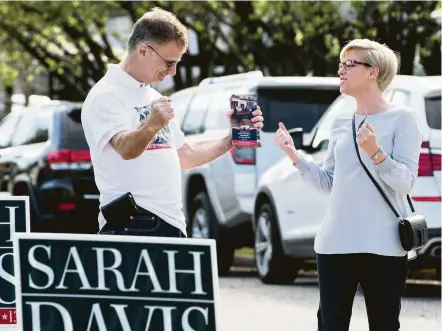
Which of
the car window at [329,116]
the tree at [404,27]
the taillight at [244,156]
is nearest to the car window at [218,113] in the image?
the taillight at [244,156]

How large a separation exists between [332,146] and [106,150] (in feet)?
3.19

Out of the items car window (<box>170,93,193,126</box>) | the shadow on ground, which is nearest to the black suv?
car window (<box>170,93,193,126</box>)

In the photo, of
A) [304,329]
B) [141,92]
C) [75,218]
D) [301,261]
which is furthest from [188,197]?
[141,92]

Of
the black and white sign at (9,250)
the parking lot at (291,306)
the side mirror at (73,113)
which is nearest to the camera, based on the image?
the black and white sign at (9,250)

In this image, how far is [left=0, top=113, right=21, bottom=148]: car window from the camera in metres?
16.3

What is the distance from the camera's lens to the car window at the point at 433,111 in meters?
10.4

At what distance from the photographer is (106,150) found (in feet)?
18.1

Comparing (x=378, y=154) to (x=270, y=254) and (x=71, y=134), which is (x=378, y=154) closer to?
(x=270, y=254)

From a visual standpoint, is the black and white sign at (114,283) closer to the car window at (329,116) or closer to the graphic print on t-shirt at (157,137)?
the graphic print on t-shirt at (157,137)

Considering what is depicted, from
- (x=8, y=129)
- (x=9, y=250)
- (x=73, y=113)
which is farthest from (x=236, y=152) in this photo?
(x=9, y=250)

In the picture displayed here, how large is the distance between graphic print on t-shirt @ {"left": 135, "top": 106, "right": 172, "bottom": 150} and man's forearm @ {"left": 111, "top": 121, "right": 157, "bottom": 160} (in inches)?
7.3

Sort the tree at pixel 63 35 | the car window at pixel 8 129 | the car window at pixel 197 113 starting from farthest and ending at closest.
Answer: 1. the tree at pixel 63 35
2. the car window at pixel 8 129
3. the car window at pixel 197 113

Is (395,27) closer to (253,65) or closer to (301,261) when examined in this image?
(253,65)

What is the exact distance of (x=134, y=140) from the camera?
17.4 feet
